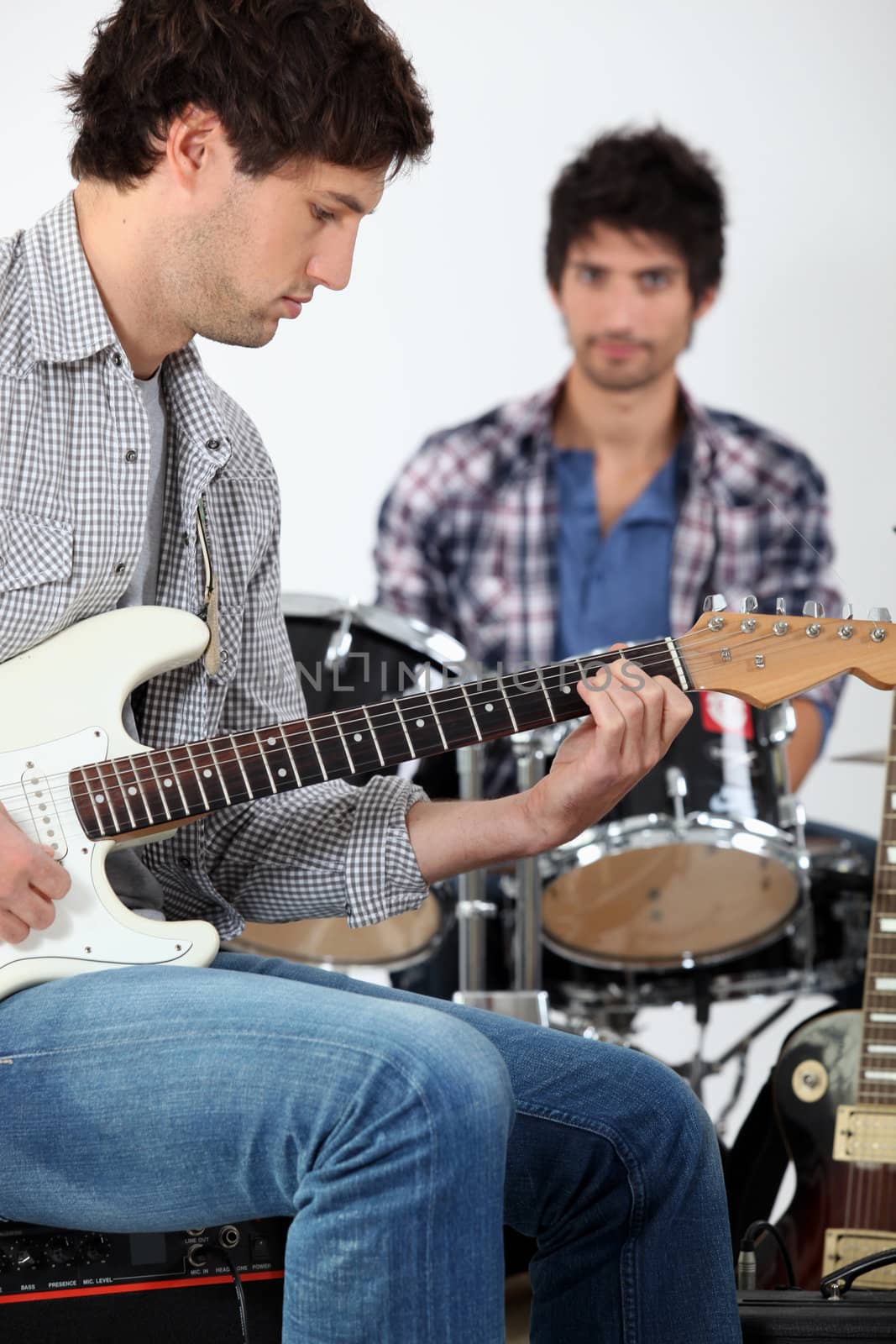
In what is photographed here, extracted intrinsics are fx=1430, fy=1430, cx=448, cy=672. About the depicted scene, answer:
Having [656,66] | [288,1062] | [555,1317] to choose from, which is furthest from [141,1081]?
[656,66]

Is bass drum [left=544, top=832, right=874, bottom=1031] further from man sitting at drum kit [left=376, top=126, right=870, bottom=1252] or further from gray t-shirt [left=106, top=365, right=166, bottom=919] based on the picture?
gray t-shirt [left=106, top=365, right=166, bottom=919]

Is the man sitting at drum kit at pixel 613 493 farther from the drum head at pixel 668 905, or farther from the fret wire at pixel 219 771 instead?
the fret wire at pixel 219 771

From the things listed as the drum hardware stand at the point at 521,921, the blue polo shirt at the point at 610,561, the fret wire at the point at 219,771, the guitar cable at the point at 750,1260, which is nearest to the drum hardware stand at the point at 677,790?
A: the drum hardware stand at the point at 521,921

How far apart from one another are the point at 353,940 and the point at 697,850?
0.60 metres

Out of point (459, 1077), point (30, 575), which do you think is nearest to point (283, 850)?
point (30, 575)

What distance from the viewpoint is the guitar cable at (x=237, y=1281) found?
1.16 metres

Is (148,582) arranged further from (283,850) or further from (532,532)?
(532,532)

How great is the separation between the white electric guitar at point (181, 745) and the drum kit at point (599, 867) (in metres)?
0.96

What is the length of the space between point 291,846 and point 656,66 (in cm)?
204

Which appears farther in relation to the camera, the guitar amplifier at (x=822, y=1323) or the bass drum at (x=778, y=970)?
the bass drum at (x=778, y=970)

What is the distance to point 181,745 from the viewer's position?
129 centimetres

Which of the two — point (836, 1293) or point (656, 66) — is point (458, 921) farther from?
point (656, 66)

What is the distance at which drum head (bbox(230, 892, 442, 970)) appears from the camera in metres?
2.39

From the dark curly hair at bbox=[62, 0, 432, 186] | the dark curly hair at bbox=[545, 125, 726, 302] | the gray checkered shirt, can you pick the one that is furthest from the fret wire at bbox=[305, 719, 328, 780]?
the dark curly hair at bbox=[545, 125, 726, 302]
